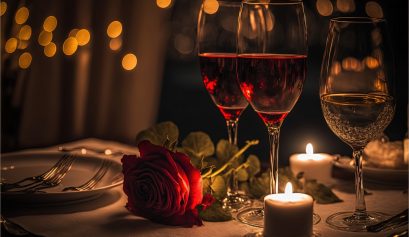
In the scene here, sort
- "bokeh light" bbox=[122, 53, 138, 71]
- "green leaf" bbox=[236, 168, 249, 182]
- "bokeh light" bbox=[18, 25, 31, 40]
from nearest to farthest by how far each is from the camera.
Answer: "green leaf" bbox=[236, 168, 249, 182], "bokeh light" bbox=[18, 25, 31, 40], "bokeh light" bbox=[122, 53, 138, 71]

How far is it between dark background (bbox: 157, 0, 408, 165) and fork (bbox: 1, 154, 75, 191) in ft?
6.67

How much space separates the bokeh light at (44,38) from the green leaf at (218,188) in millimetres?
2216

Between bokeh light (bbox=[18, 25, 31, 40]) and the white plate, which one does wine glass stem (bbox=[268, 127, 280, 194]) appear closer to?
the white plate

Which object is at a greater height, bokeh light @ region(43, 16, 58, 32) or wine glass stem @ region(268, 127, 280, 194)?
bokeh light @ region(43, 16, 58, 32)

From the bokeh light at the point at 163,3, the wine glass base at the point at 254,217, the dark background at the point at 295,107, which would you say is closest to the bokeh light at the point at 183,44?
the dark background at the point at 295,107

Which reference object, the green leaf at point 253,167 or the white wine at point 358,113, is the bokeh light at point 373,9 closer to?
the green leaf at point 253,167

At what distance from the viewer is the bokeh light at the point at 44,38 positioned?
3062 millimetres

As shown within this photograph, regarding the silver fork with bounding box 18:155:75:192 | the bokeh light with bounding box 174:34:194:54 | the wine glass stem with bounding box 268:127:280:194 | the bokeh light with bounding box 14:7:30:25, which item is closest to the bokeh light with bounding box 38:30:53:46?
the bokeh light with bounding box 14:7:30:25

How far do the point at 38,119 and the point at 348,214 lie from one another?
95.6 inches

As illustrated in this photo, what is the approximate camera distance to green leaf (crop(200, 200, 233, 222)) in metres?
0.99

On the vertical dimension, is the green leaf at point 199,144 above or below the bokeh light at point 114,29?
below

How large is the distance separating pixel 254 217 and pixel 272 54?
0.91 feet

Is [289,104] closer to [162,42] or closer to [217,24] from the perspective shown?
[217,24]

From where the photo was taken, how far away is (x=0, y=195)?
1.02 m
